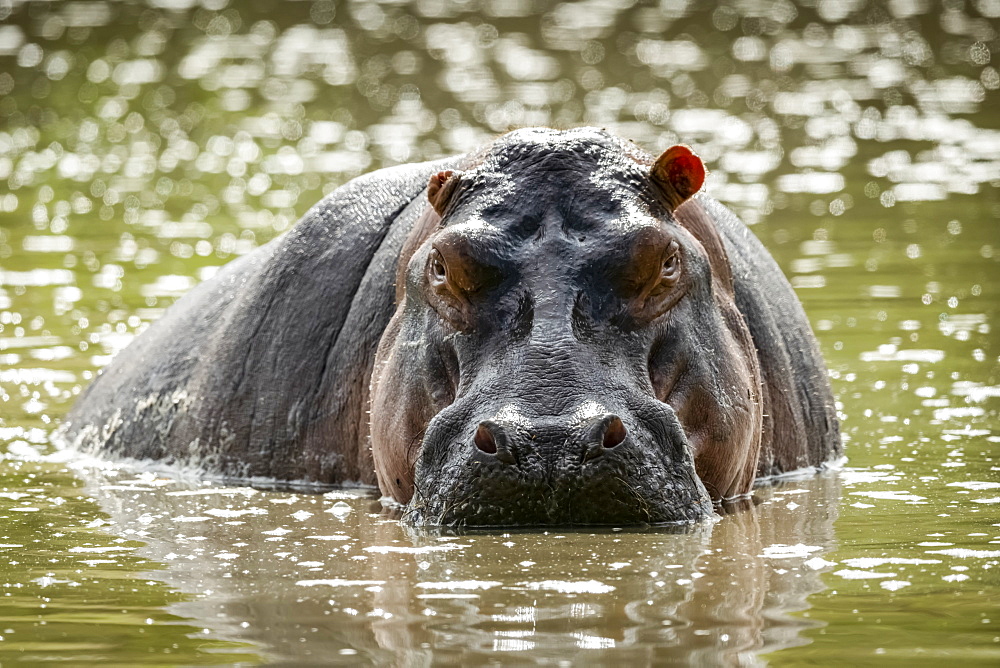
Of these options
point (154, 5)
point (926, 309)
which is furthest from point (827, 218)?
point (154, 5)

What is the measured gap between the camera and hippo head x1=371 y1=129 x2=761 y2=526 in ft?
19.4

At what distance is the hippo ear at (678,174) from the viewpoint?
21.8 feet

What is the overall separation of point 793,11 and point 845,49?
14.4ft

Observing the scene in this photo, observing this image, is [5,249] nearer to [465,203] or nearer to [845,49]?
[465,203]

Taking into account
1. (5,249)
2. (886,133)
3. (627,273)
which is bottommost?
(627,273)

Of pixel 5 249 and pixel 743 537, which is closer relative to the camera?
pixel 743 537

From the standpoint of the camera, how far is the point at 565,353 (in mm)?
6027

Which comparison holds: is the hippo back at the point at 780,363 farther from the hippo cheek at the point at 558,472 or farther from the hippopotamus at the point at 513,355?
the hippo cheek at the point at 558,472

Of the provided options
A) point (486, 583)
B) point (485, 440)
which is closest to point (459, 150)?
point (485, 440)

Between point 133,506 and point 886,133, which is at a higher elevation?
point 886,133

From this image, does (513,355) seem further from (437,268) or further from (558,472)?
(437,268)

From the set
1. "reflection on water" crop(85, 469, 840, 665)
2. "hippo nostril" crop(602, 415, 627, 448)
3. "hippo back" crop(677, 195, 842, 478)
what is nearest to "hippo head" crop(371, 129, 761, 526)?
"hippo nostril" crop(602, 415, 627, 448)

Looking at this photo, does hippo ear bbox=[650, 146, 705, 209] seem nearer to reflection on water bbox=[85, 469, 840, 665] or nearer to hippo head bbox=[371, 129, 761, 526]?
hippo head bbox=[371, 129, 761, 526]

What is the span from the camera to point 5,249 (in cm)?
1531
